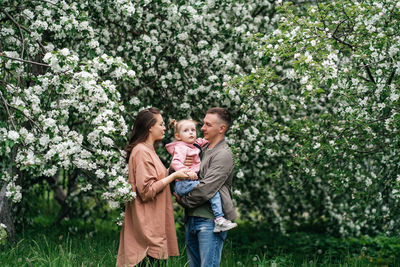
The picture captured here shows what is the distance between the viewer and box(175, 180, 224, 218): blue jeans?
374 centimetres

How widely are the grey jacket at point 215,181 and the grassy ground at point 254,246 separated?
4.40 feet

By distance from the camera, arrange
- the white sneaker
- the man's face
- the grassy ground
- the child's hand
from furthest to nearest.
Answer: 1. the grassy ground
2. the man's face
3. the child's hand
4. the white sneaker

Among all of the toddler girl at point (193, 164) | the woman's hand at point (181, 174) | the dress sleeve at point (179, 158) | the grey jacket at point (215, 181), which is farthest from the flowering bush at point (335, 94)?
the woman's hand at point (181, 174)

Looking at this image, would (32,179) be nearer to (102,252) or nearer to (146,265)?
(102,252)

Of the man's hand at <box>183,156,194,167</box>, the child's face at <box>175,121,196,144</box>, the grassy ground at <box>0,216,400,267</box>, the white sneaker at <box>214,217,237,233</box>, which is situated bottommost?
the grassy ground at <box>0,216,400,267</box>

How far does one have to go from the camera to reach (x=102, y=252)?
5.52 m

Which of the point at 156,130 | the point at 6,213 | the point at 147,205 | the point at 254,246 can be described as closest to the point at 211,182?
the point at 147,205

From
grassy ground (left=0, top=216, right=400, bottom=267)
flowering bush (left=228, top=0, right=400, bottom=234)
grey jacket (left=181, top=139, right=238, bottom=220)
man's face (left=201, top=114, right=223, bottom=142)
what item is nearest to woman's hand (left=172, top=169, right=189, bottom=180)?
grey jacket (left=181, top=139, right=238, bottom=220)

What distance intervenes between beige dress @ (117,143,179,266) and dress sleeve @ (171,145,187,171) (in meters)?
0.16

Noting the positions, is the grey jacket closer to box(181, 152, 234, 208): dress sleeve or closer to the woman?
box(181, 152, 234, 208): dress sleeve

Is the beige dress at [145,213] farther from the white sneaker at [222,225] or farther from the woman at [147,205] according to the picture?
the white sneaker at [222,225]

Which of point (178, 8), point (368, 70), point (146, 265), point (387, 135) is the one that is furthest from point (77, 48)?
point (387, 135)

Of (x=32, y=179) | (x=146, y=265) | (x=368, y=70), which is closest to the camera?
(x=146, y=265)

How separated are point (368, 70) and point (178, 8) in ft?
7.75
